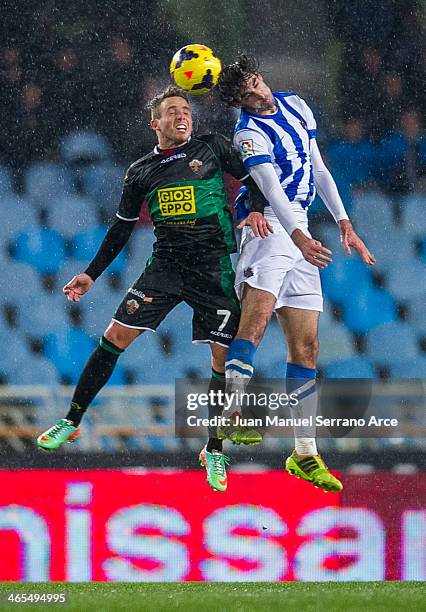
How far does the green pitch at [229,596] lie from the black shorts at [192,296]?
1.84m

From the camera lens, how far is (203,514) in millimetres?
6074

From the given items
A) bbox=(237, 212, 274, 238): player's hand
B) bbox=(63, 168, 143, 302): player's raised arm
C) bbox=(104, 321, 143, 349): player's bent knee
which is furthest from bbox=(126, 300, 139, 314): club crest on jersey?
bbox=(237, 212, 274, 238): player's hand

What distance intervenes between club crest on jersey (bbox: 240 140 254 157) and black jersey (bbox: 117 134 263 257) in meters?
0.05

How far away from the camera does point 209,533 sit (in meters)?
6.04

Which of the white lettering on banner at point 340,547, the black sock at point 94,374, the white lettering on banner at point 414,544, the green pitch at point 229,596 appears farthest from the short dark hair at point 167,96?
the white lettering on banner at point 414,544

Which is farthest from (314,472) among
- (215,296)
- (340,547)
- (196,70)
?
(196,70)

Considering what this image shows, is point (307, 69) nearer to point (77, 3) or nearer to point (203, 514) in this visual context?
point (77, 3)

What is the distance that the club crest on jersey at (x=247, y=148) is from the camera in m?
4.26

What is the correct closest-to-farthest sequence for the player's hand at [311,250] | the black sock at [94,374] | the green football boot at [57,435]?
the player's hand at [311,250] → the black sock at [94,374] → the green football boot at [57,435]

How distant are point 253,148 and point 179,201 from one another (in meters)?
0.42

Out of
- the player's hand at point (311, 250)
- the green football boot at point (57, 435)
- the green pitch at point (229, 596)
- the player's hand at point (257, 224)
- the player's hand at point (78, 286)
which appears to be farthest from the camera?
the green pitch at point (229, 596)

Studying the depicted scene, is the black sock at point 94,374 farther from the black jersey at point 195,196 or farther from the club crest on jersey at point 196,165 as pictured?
the club crest on jersey at point 196,165

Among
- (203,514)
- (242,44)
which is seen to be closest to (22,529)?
(203,514)

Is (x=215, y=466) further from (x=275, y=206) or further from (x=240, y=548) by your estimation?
(x=275, y=206)
